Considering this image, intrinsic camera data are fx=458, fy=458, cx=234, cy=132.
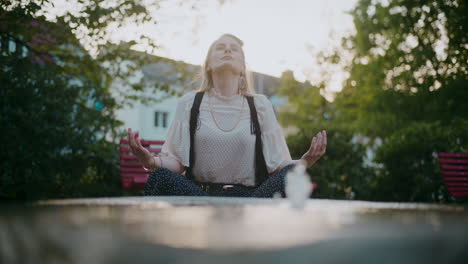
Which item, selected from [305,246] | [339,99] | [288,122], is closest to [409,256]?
[305,246]

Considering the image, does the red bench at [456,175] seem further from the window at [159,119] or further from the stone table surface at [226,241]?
the window at [159,119]

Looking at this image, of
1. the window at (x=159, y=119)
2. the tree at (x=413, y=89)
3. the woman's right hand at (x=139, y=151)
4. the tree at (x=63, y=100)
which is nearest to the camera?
the woman's right hand at (x=139, y=151)

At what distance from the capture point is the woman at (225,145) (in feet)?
8.38

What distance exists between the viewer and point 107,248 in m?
0.70

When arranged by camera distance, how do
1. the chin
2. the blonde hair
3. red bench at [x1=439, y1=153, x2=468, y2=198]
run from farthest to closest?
1. red bench at [x1=439, y1=153, x2=468, y2=198]
2. the blonde hair
3. the chin

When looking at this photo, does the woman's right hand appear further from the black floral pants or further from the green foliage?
the green foliage

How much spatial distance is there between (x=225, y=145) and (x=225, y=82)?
0.55 metres

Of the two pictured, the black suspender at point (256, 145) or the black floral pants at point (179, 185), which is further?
the black suspender at point (256, 145)

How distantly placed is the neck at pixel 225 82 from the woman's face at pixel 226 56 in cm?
4

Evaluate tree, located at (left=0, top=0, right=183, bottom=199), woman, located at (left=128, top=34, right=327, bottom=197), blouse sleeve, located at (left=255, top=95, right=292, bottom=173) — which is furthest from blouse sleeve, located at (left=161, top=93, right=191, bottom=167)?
tree, located at (left=0, top=0, right=183, bottom=199)

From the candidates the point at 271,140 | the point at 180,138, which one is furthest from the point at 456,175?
the point at 180,138

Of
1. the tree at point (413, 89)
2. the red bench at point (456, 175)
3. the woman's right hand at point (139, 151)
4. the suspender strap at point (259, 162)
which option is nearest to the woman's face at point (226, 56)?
the suspender strap at point (259, 162)

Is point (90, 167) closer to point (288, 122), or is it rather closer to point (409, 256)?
point (409, 256)

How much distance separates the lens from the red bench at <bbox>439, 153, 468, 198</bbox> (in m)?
6.97
